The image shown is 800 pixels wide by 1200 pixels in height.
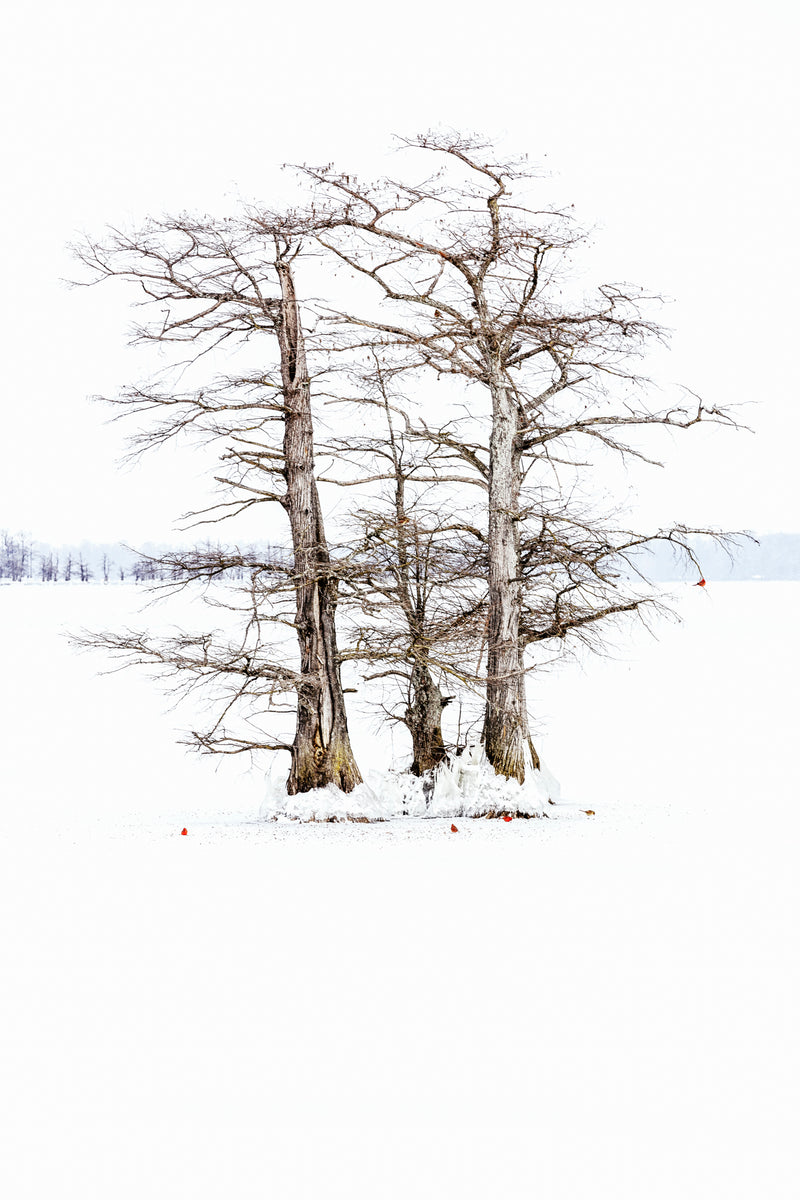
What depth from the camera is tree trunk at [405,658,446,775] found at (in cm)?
1723

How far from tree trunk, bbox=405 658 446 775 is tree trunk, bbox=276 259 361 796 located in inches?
72.2

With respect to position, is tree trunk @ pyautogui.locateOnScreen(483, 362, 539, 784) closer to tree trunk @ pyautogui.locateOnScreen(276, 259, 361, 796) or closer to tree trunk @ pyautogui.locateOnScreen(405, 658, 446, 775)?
tree trunk @ pyautogui.locateOnScreen(405, 658, 446, 775)

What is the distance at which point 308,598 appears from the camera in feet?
51.3

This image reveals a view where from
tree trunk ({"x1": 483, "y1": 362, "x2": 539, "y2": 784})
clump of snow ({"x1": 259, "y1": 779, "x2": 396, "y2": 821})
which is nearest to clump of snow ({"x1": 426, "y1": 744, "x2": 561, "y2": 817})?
tree trunk ({"x1": 483, "y1": 362, "x2": 539, "y2": 784})

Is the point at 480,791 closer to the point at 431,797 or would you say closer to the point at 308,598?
the point at 431,797

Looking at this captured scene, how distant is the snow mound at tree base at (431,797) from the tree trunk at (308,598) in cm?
27

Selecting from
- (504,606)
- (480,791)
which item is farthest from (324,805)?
(504,606)

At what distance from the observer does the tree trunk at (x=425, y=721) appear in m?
17.2

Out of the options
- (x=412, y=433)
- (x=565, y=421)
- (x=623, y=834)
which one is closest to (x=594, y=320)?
(x=565, y=421)

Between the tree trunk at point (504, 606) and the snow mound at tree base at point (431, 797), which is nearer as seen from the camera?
the snow mound at tree base at point (431, 797)

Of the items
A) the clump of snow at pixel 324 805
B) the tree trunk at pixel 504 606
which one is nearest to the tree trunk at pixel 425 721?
the tree trunk at pixel 504 606

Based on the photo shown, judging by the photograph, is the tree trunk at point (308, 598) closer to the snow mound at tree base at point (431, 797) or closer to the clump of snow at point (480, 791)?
the snow mound at tree base at point (431, 797)

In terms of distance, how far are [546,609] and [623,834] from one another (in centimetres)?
428

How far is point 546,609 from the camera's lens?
55.3 feet
